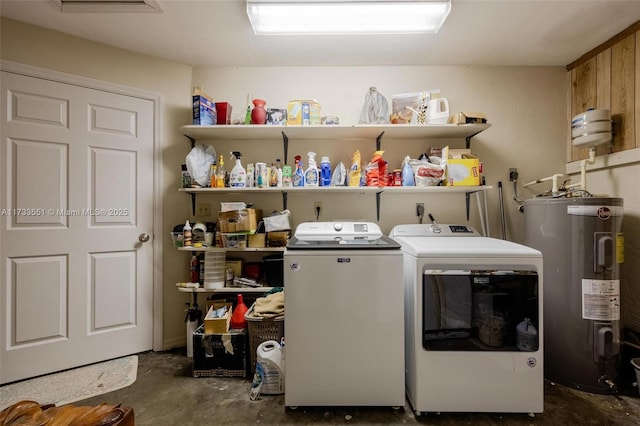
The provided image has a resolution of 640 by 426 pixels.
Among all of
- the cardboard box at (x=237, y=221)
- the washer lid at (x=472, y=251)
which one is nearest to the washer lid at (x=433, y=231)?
the washer lid at (x=472, y=251)

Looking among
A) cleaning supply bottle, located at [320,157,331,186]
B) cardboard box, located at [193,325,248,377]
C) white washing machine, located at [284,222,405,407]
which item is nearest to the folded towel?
cardboard box, located at [193,325,248,377]

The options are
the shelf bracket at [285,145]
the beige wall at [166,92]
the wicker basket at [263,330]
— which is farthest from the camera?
the shelf bracket at [285,145]

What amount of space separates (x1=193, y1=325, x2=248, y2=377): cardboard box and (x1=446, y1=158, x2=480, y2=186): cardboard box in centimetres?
184

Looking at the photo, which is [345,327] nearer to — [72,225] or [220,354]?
[220,354]

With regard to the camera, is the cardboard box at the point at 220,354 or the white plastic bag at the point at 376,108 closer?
the cardboard box at the point at 220,354

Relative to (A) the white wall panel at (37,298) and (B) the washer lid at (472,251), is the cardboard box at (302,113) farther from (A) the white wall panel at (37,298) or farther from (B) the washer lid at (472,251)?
(A) the white wall panel at (37,298)

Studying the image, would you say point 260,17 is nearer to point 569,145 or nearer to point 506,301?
point 506,301

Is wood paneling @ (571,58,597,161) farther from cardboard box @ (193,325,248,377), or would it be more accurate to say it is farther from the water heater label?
cardboard box @ (193,325,248,377)

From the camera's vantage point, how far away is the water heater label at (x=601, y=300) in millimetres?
1572

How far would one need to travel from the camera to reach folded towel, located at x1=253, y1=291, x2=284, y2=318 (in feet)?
5.77

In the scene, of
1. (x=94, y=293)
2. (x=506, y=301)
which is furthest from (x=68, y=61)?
(x=506, y=301)

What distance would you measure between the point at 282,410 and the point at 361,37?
2.45 metres

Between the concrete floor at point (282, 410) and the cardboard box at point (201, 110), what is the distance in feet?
5.99

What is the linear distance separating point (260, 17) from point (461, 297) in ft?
6.70
